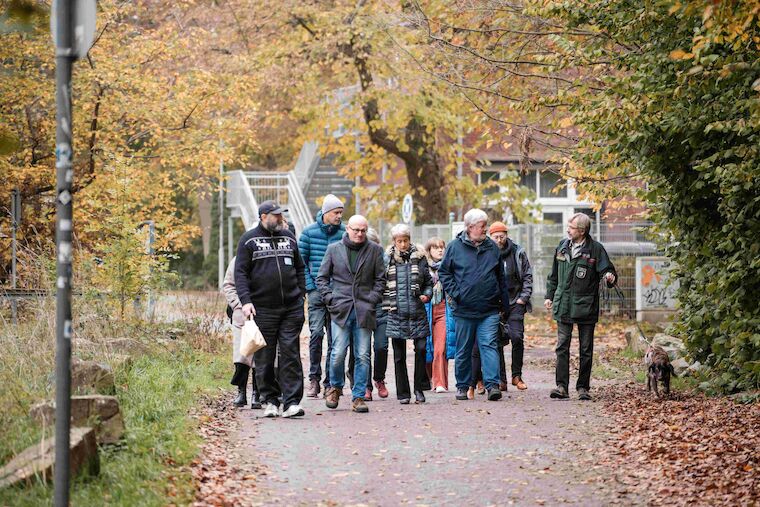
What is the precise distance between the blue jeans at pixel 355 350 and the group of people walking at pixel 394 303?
0.01 meters

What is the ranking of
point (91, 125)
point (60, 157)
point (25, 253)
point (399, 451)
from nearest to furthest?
point (60, 157) < point (399, 451) < point (25, 253) < point (91, 125)

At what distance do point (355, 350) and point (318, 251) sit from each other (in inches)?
57.2

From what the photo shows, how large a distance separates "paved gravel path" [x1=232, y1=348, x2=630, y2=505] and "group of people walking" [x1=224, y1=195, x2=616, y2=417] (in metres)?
0.39

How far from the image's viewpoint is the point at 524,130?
54.5 feet

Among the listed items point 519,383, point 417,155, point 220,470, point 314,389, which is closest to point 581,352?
point 519,383

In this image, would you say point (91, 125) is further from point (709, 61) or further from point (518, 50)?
point (709, 61)

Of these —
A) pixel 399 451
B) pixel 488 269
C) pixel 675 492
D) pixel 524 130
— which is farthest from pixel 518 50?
pixel 675 492

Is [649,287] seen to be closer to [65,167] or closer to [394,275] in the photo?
[394,275]

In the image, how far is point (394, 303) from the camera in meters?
13.1

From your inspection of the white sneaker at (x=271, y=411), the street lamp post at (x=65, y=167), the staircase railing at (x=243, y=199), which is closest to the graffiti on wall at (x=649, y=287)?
the white sneaker at (x=271, y=411)

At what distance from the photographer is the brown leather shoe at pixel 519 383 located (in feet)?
47.2

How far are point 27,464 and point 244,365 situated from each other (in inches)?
195

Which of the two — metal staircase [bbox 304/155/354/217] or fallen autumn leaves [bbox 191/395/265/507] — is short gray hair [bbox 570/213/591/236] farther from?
metal staircase [bbox 304/155/354/217]

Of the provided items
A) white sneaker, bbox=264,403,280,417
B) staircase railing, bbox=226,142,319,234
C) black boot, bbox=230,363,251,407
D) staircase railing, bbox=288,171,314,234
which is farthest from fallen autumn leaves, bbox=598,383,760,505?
staircase railing, bbox=226,142,319,234
